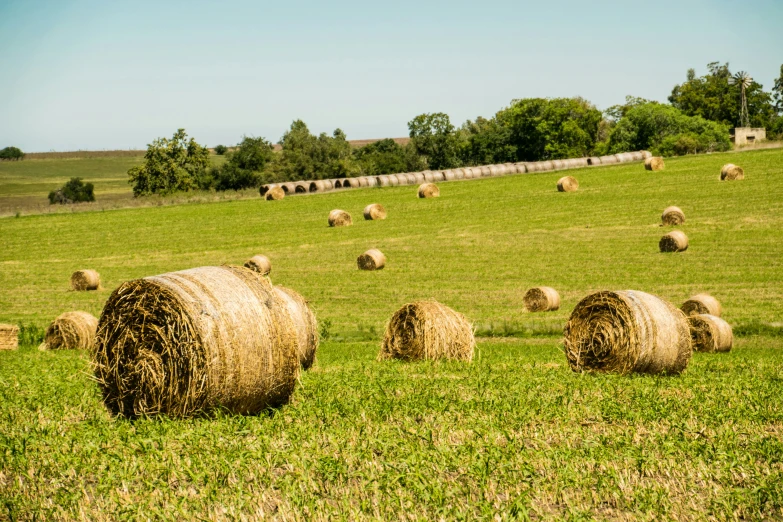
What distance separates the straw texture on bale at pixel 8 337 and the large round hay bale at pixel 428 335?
11387 mm

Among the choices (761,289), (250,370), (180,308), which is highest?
(180,308)

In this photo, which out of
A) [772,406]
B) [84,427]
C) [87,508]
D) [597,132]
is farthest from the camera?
[597,132]

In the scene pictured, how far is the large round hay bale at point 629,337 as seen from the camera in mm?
15445

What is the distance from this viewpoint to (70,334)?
2398cm

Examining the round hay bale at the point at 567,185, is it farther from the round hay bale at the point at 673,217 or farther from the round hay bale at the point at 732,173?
the round hay bale at the point at 673,217

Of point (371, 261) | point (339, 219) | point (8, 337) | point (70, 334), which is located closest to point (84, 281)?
point (371, 261)

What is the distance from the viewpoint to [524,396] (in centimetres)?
1191

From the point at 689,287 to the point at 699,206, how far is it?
18.5 meters

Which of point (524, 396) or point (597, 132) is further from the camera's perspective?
point (597, 132)

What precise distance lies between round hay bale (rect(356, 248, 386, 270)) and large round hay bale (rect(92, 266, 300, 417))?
26313mm

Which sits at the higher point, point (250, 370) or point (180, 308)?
point (180, 308)

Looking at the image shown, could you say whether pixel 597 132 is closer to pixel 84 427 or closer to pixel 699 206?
pixel 699 206

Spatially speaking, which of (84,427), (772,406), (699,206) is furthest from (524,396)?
(699,206)

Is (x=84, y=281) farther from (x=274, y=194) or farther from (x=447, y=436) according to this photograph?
(x=274, y=194)
